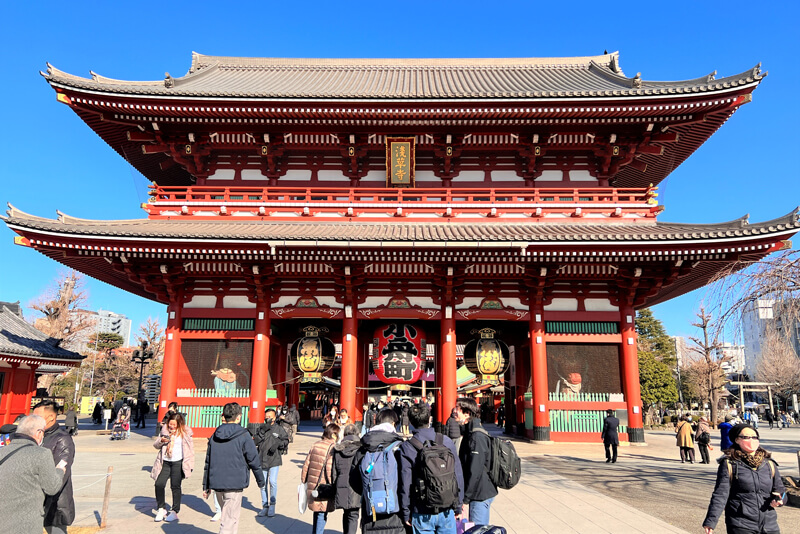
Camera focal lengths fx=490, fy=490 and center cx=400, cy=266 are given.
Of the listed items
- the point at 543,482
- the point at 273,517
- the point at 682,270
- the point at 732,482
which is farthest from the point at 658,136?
the point at 273,517

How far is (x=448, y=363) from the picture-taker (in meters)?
16.5

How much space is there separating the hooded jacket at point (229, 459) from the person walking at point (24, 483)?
6.85 feet

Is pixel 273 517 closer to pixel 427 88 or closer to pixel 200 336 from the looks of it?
pixel 200 336

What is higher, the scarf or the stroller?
the scarf

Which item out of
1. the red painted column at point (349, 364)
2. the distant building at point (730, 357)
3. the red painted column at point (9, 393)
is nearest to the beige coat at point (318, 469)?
the distant building at point (730, 357)

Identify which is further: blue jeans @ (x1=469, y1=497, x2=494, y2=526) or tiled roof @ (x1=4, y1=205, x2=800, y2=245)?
tiled roof @ (x1=4, y1=205, x2=800, y2=245)

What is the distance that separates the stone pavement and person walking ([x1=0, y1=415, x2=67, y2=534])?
3.56 meters

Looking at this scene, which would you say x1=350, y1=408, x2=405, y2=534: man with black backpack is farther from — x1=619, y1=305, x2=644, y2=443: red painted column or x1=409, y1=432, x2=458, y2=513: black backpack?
x1=619, y1=305, x2=644, y2=443: red painted column

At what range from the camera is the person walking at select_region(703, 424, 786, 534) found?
Result: 4.71m

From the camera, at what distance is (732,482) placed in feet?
16.0

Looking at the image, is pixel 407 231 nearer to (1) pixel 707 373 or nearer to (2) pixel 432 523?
(2) pixel 432 523

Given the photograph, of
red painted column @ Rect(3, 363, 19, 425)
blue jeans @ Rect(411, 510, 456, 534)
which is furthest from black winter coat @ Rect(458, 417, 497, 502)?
red painted column @ Rect(3, 363, 19, 425)

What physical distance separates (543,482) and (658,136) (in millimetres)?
13044

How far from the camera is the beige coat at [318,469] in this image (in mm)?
5766
